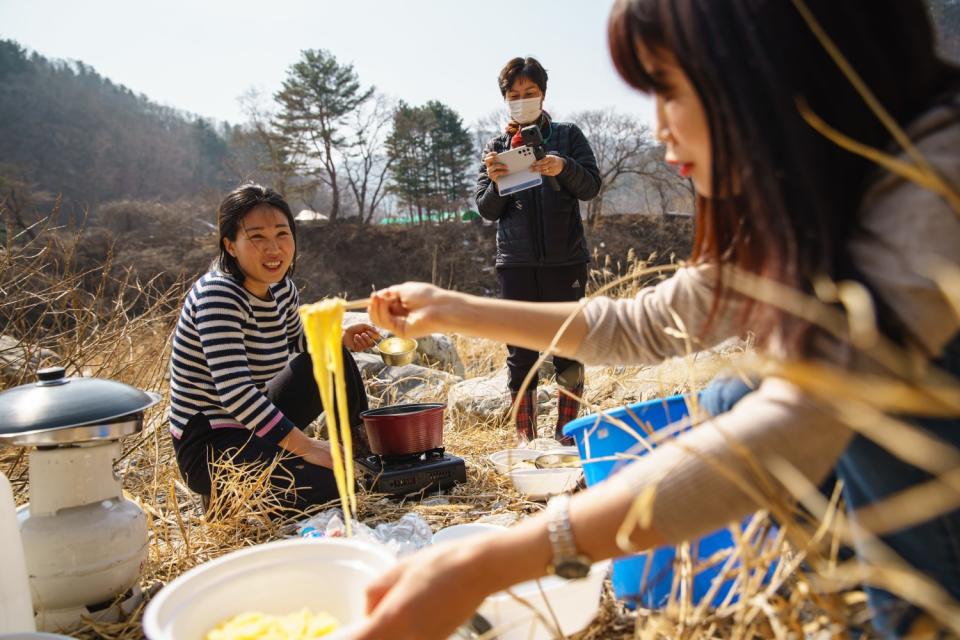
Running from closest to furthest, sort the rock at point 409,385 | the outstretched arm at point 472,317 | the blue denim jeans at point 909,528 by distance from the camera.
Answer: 1. the blue denim jeans at point 909,528
2. the outstretched arm at point 472,317
3. the rock at point 409,385

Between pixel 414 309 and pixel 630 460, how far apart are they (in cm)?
65

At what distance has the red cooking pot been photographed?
9.62 ft

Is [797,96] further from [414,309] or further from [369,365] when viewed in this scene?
[369,365]

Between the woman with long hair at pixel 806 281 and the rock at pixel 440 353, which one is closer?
the woman with long hair at pixel 806 281

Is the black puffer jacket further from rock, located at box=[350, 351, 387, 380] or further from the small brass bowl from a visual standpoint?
rock, located at box=[350, 351, 387, 380]

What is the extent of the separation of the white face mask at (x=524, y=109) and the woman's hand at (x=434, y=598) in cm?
315

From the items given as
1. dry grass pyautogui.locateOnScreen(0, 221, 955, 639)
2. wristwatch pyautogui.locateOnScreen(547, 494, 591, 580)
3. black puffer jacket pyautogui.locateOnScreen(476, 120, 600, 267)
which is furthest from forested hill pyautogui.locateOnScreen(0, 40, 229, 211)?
wristwatch pyautogui.locateOnScreen(547, 494, 591, 580)

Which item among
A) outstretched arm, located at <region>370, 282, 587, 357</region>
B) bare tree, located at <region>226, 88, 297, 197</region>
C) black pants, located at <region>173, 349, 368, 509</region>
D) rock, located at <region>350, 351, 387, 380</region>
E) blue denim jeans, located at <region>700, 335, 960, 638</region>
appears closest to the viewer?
blue denim jeans, located at <region>700, 335, 960, 638</region>

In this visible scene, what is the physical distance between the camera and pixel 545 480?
2.54 m

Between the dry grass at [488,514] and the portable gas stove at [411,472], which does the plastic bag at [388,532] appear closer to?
the dry grass at [488,514]

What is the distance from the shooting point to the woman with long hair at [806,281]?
0.85 m

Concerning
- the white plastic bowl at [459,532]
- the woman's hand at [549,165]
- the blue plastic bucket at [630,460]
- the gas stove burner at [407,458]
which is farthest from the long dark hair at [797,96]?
the woman's hand at [549,165]

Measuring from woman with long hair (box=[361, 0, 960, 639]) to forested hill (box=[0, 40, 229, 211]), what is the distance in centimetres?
2474

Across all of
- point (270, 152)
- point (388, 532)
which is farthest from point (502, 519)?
point (270, 152)
